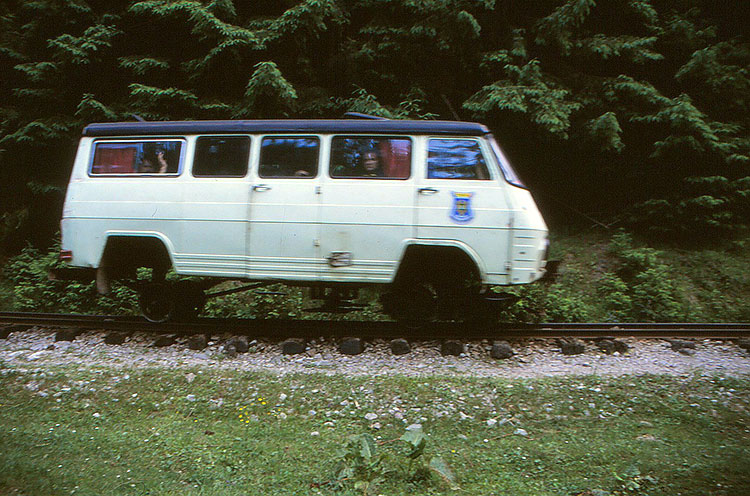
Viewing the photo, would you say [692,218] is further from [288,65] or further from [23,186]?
[23,186]

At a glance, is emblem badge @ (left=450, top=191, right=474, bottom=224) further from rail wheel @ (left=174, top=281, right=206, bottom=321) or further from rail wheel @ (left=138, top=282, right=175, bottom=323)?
rail wheel @ (left=138, top=282, right=175, bottom=323)

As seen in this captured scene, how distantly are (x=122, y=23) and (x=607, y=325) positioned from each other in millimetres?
10448

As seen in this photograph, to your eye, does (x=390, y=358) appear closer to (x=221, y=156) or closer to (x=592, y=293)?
(x=221, y=156)

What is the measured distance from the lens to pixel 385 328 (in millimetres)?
6504

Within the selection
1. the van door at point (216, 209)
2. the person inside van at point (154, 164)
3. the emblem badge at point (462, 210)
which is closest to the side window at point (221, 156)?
the van door at point (216, 209)

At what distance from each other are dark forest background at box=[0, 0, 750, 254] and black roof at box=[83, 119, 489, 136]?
2756 millimetres

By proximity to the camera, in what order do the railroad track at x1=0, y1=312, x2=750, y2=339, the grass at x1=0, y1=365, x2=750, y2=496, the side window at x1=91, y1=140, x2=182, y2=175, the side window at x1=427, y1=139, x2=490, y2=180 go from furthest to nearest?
the railroad track at x1=0, y1=312, x2=750, y2=339, the side window at x1=91, y1=140, x2=182, y2=175, the side window at x1=427, y1=139, x2=490, y2=180, the grass at x1=0, y1=365, x2=750, y2=496

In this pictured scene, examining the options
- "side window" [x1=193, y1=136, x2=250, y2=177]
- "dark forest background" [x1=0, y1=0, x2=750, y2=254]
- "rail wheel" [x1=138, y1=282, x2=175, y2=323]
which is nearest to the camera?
"side window" [x1=193, y1=136, x2=250, y2=177]

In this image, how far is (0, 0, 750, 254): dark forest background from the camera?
9.20 m

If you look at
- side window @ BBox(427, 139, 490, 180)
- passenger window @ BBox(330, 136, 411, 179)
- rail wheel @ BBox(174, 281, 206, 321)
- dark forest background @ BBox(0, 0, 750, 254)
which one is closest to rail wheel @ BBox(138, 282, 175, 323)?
rail wheel @ BBox(174, 281, 206, 321)

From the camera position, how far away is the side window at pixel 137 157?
20.5 ft

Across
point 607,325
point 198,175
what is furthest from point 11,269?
point 607,325

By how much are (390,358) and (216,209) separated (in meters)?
2.73

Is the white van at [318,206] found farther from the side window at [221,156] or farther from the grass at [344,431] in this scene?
the grass at [344,431]
